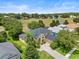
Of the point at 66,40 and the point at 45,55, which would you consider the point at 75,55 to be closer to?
the point at 66,40

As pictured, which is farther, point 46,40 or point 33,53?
point 46,40

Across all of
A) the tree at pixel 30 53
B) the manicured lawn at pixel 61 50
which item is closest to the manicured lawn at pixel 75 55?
the manicured lawn at pixel 61 50

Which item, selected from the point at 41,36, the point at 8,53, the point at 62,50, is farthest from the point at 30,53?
the point at 41,36

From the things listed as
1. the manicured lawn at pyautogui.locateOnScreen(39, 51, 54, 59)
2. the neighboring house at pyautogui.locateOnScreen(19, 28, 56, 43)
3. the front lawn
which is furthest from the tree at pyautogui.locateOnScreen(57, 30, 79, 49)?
the neighboring house at pyautogui.locateOnScreen(19, 28, 56, 43)

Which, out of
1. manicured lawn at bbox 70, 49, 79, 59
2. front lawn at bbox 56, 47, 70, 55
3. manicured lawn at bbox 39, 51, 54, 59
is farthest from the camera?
front lawn at bbox 56, 47, 70, 55

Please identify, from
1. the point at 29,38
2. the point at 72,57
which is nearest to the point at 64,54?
the point at 72,57

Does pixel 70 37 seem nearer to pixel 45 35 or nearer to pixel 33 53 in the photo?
pixel 33 53

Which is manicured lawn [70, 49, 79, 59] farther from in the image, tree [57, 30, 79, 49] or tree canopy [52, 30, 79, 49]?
tree [57, 30, 79, 49]

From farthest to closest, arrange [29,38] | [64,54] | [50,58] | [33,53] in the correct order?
[29,38] < [64,54] < [50,58] < [33,53]

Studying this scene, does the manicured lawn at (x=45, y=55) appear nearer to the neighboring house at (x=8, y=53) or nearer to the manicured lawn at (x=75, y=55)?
the manicured lawn at (x=75, y=55)

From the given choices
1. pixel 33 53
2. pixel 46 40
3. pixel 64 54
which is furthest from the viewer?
pixel 46 40

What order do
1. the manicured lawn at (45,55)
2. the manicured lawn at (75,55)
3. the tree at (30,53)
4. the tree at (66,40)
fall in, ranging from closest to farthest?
the tree at (30,53) < the manicured lawn at (45,55) < the manicured lawn at (75,55) < the tree at (66,40)
